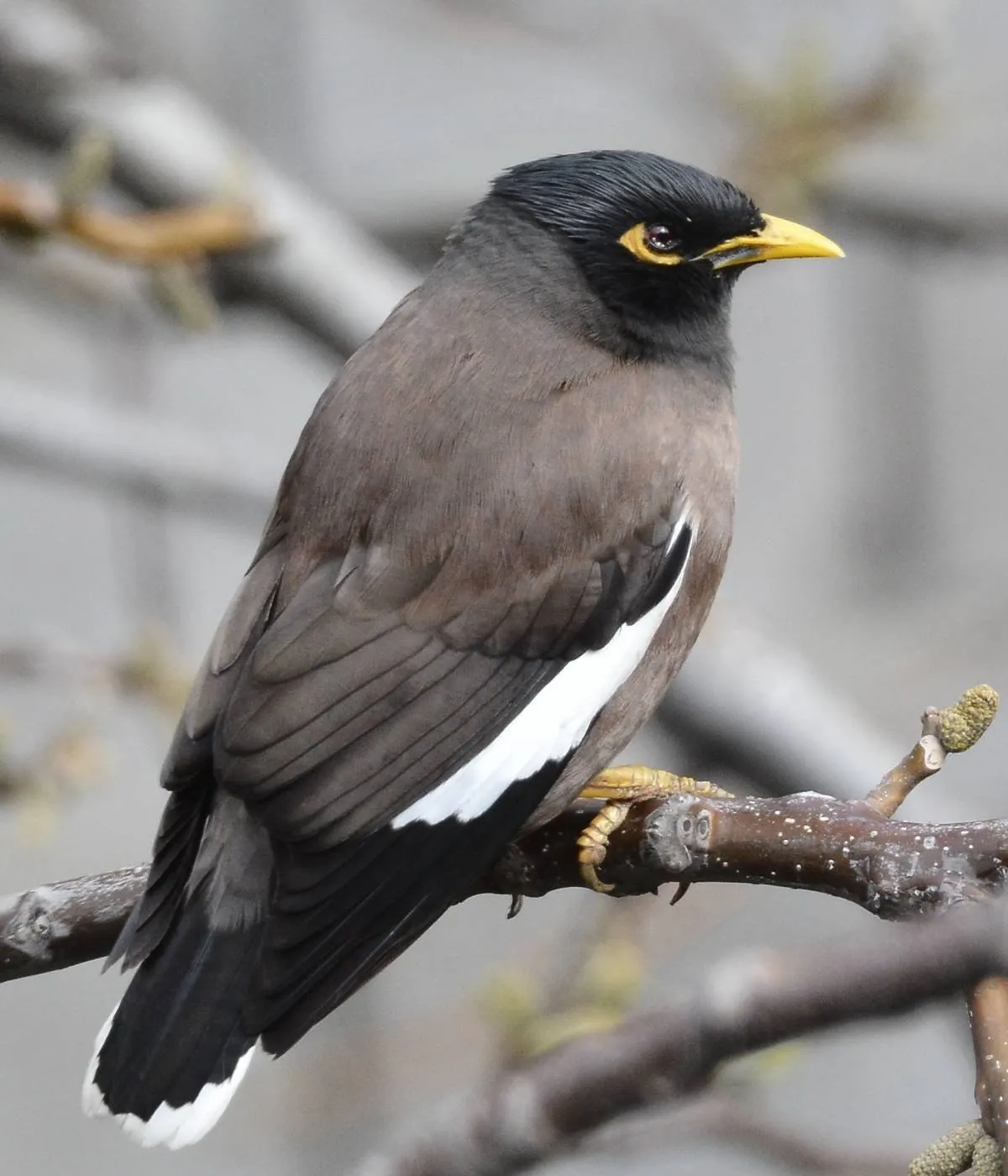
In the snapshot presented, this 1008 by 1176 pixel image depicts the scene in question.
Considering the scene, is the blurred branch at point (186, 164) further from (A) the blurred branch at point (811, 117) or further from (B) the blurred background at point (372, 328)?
(A) the blurred branch at point (811, 117)

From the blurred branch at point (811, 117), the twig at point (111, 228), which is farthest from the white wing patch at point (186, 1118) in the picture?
the blurred branch at point (811, 117)

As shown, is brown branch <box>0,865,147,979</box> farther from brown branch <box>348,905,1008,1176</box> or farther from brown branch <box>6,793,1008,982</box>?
brown branch <box>348,905,1008,1176</box>

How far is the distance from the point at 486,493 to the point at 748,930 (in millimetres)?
4057

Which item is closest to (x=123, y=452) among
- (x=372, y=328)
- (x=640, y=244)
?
(x=372, y=328)

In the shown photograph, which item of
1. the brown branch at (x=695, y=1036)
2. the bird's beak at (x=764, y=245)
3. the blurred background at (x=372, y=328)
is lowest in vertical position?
the blurred background at (x=372, y=328)

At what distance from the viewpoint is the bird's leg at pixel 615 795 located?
6.53ft

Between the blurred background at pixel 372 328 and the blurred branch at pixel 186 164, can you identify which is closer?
the blurred background at pixel 372 328

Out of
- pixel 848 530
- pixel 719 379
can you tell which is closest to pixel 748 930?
pixel 848 530

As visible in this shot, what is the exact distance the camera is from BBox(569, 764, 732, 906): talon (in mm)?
1991

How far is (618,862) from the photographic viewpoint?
1.96 metres

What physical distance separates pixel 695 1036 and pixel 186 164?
9.45 feet

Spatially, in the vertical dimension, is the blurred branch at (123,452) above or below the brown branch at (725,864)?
below

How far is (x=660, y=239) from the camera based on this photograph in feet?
8.59

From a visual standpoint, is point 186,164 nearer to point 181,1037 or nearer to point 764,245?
point 764,245
